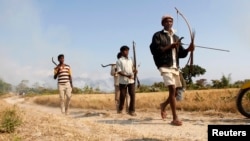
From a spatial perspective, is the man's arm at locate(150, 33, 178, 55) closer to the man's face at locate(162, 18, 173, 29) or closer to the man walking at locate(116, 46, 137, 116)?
the man's face at locate(162, 18, 173, 29)

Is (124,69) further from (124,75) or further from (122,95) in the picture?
(122,95)

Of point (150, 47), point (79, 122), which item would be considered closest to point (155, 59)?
point (150, 47)

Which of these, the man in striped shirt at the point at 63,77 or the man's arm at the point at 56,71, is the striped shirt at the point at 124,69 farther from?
the man's arm at the point at 56,71

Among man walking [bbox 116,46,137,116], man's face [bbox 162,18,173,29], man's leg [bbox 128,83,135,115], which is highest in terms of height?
man's face [bbox 162,18,173,29]

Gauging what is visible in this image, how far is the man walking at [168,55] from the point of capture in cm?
830

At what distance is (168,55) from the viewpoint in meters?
8.40

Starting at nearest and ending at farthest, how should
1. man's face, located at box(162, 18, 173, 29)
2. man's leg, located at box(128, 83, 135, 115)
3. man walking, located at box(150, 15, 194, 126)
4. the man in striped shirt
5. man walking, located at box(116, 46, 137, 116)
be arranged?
man walking, located at box(150, 15, 194, 126), man's face, located at box(162, 18, 173, 29), man's leg, located at box(128, 83, 135, 115), man walking, located at box(116, 46, 137, 116), the man in striped shirt

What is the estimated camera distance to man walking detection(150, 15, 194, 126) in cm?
830

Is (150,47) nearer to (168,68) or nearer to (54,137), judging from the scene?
(168,68)

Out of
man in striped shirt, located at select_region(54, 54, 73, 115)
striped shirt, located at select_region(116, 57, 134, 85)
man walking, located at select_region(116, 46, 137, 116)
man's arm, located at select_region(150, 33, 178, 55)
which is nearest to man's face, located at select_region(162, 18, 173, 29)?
man's arm, located at select_region(150, 33, 178, 55)

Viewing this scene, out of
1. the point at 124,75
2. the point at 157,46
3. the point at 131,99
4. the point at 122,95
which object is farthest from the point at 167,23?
the point at 122,95

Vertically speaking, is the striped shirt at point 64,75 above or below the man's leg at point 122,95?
above

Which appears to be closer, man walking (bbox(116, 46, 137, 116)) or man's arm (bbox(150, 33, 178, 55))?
man's arm (bbox(150, 33, 178, 55))

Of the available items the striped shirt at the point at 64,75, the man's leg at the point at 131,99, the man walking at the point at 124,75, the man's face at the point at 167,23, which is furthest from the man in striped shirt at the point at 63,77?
the man's face at the point at 167,23
